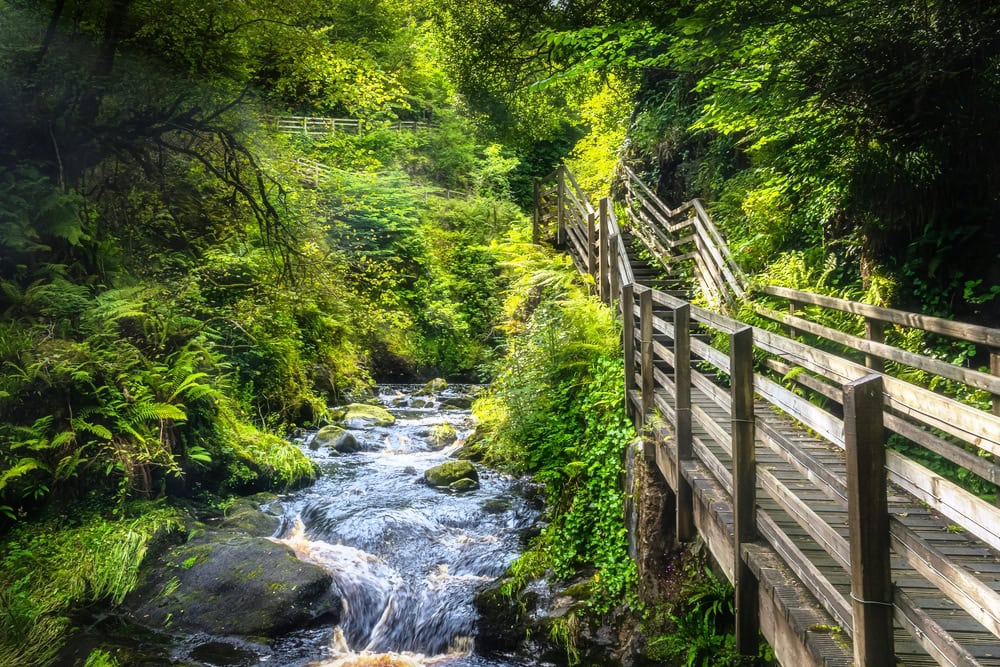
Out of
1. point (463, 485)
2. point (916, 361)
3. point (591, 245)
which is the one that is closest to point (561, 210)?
point (591, 245)

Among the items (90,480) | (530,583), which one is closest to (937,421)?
(530,583)

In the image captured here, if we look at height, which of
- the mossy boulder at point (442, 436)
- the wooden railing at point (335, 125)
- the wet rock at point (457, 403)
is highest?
the wooden railing at point (335, 125)

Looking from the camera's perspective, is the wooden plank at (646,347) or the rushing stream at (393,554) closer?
the wooden plank at (646,347)

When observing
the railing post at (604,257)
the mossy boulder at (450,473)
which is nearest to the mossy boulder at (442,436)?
the mossy boulder at (450,473)

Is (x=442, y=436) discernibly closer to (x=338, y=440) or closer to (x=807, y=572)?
(x=338, y=440)

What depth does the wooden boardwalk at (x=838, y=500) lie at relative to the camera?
2.19 metres

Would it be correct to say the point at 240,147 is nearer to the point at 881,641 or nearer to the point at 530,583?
the point at 530,583

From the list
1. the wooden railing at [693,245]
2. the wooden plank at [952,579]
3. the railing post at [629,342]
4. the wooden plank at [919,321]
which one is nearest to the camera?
the wooden plank at [952,579]

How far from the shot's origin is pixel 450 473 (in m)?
10.5

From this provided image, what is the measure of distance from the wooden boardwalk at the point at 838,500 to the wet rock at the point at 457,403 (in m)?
9.82

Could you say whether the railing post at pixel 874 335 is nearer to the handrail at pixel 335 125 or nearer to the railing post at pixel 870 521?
the railing post at pixel 870 521

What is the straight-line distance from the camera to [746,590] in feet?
12.6

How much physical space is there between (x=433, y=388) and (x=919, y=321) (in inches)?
610

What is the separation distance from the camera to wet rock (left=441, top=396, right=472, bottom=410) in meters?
16.4
